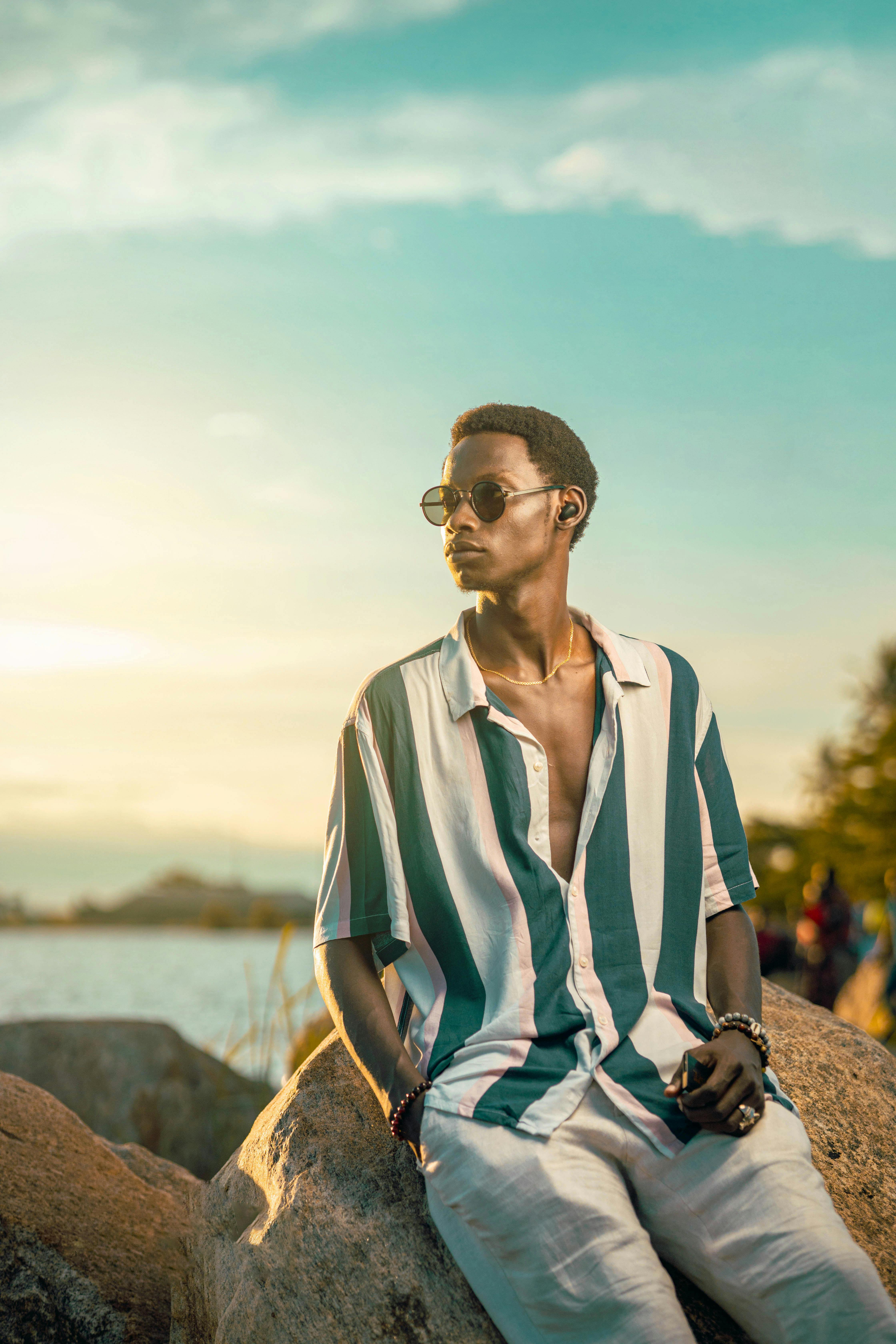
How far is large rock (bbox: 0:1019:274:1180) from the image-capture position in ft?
20.3

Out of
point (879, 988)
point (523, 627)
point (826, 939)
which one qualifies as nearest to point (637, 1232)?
point (523, 627)

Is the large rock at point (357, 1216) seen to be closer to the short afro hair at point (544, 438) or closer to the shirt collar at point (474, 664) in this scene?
the shirt collar at point (474, 664)

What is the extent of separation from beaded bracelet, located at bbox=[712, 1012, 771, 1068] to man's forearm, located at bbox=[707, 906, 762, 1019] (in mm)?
144

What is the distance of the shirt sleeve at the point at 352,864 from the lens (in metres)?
2.57

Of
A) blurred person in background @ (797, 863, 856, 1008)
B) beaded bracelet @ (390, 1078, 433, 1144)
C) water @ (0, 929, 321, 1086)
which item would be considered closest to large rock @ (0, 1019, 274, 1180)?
water @ (0, 929, 321, 1086)

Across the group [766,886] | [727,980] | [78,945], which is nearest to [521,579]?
[727,980]

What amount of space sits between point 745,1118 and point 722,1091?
8 centimetres

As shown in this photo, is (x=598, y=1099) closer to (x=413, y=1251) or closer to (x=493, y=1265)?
(x=493, y=1265)

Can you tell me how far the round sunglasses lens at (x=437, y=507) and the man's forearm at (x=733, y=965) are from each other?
129cm

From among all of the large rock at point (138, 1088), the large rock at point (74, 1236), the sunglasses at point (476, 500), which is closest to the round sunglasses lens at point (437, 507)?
the sunglasses at point (476, 500)

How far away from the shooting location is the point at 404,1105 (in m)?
2.36

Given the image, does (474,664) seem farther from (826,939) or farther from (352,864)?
(826,939)

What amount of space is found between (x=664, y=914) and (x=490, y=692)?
2.34 ft

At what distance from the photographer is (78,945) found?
19297 mm
